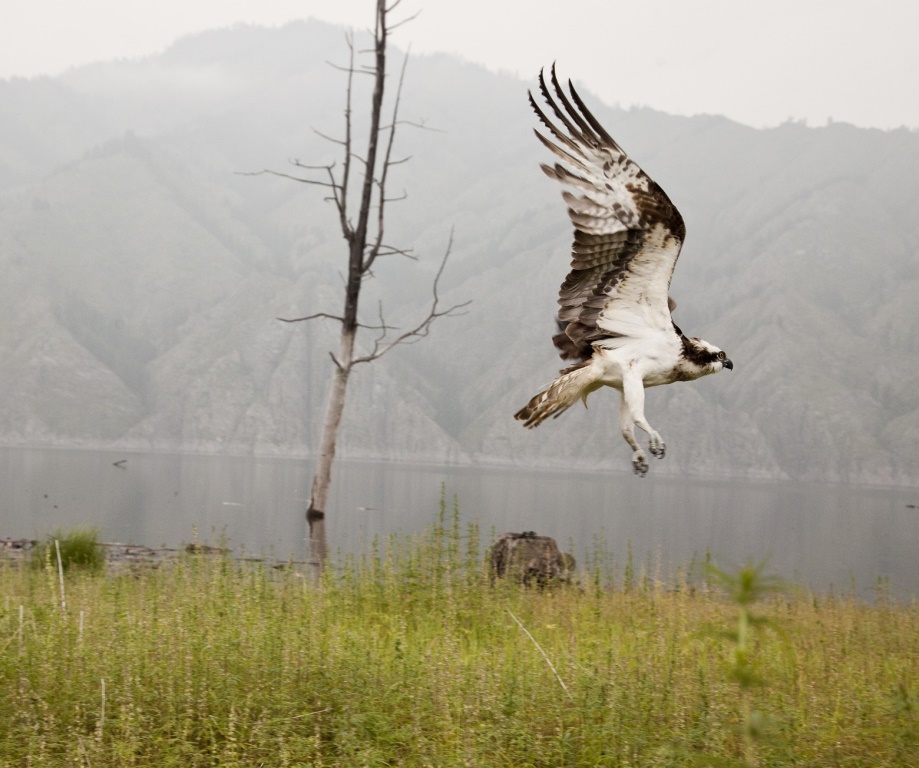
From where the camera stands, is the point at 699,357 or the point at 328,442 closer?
the point at 699,357

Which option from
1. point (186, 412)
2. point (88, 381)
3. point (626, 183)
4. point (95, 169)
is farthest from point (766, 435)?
point (626, 183)

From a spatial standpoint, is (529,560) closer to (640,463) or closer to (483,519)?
(640,463)

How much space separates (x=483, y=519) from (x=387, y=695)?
99.9ft

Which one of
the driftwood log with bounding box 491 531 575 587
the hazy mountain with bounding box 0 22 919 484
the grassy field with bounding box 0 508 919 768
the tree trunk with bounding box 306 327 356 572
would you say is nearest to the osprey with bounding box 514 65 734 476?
the grassy field with bounding box 0 508 919 768

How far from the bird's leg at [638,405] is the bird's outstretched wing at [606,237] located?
0.98ft

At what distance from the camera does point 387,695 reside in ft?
20.8

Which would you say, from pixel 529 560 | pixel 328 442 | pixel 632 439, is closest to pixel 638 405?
pixel 632 439

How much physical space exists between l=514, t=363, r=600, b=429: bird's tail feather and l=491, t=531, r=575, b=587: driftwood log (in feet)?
26.6

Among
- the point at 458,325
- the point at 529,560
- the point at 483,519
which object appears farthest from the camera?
the point at 458,325

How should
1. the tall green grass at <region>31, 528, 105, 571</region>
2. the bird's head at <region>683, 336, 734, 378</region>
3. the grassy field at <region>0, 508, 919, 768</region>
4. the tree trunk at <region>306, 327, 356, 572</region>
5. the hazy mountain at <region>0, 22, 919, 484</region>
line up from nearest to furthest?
the bird's head at <region>683, 336, 734, 378</region>, the grassy field at <region>0, 508, 919, 768</region>, the tall green grass at <region>31, 528, 105, 571</region>, the tree trunk at <region>306, 327, 356, 572</region>, the hazy mountain at <region>0, 22, 919, 484</region>

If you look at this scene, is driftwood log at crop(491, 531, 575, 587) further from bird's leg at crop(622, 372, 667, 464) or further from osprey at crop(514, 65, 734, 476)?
bird's leg at crop(622, 372, 667, 464)

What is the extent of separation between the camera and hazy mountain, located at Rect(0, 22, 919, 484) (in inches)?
4663

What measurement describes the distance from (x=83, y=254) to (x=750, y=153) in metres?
119

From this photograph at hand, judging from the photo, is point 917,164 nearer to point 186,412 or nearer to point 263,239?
point 263,239
